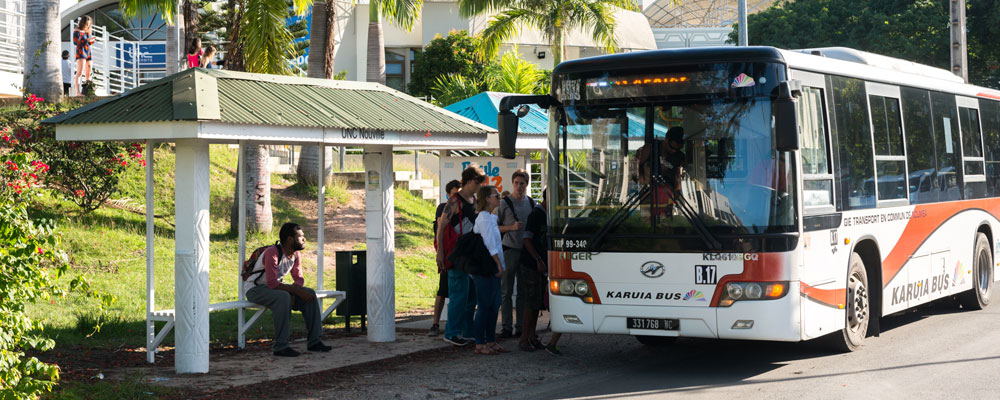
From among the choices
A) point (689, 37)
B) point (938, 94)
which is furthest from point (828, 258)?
point (689, 37)

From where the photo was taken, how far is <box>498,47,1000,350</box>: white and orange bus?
9.20 metres

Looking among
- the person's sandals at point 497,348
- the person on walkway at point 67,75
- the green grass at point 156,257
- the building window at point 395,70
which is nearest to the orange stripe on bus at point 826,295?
the person's sandals at point 497,348

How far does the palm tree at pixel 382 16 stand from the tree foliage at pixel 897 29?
23720 millimetres

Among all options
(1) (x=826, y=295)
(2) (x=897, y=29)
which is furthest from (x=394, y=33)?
(1) (x=826, y=295)

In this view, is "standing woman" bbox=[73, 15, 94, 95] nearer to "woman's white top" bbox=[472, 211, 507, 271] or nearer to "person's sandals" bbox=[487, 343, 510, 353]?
"woman's white top" bbox=[472, 211, 507, 271]

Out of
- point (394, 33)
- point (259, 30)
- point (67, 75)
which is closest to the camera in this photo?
point (259, 30)

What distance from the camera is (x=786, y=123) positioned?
888cm

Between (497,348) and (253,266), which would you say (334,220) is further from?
(497,348)

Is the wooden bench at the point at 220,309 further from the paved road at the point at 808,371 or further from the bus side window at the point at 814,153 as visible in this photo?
the bus side window at the point at 814,153

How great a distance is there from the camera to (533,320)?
11.1m

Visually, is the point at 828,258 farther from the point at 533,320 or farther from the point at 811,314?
the point at 533,320

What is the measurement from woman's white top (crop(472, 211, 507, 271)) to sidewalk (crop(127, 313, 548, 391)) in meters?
1.45

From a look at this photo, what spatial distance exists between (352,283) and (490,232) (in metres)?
2.66

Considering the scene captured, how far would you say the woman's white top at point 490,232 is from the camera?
35.3 ft
